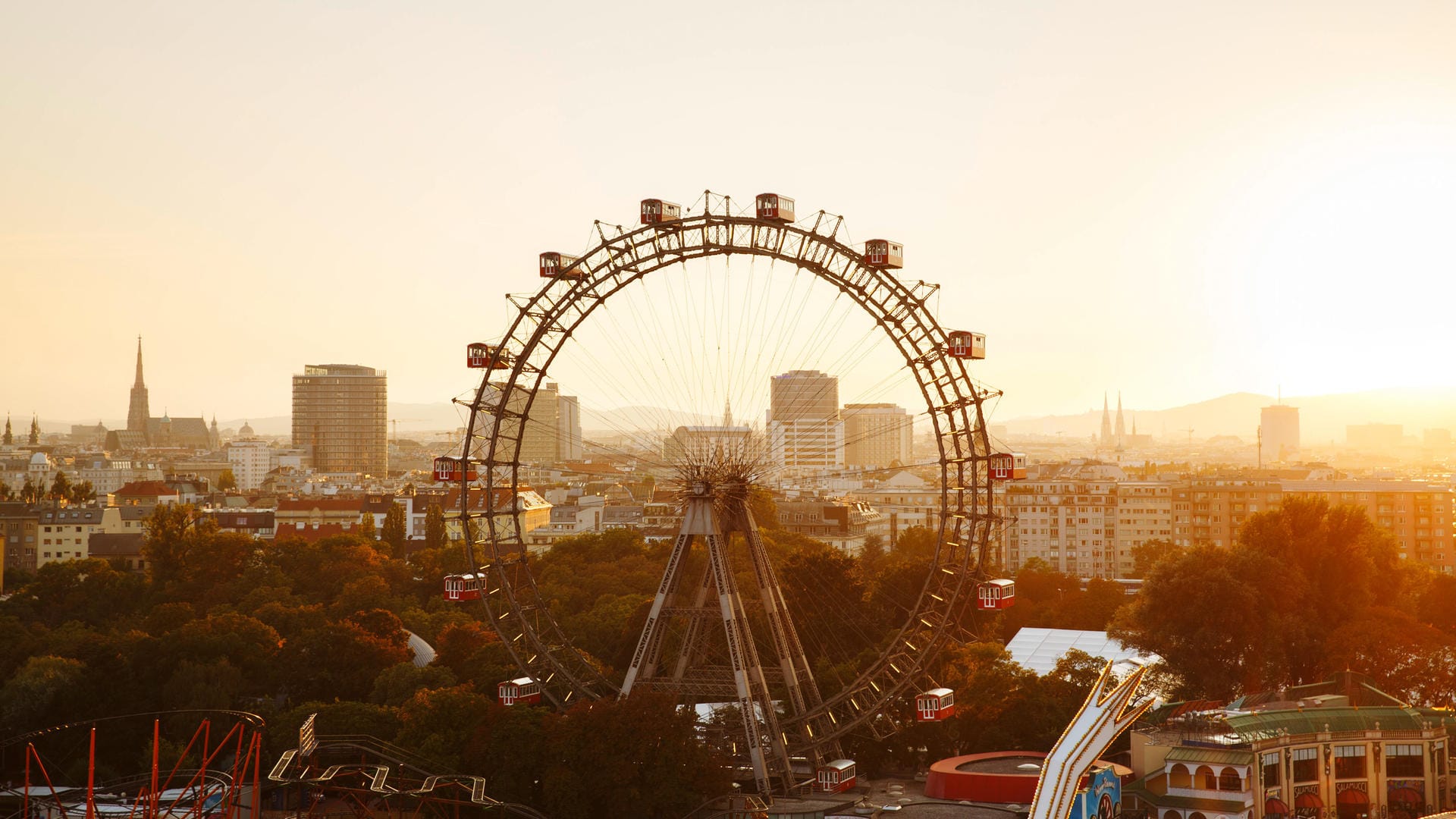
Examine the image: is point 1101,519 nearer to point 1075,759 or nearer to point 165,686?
point 165,686

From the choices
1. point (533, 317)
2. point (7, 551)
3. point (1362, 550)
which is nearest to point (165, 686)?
point (533, 317)

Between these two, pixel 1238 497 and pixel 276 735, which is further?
pixel 1238 497

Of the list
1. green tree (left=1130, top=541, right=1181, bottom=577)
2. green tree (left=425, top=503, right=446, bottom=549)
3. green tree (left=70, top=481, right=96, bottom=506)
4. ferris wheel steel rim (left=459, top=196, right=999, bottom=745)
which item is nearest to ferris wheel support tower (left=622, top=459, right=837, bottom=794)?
ferris wheel steel rim (left=459, top=196, right=999, bottom=745)

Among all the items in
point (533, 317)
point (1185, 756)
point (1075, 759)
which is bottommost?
point (1185, 756)

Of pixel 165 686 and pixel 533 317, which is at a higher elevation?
pixel 533 317

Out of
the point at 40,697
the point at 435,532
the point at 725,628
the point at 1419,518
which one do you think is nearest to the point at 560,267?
the point at 725,628

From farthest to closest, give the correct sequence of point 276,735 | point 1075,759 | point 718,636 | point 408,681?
point 718,636 → point 408,681 → point 276,735 → point 1075,759

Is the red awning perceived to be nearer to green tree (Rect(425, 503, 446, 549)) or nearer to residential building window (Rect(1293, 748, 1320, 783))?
residential building window (Rect(1293, 748, 1320, 783))
